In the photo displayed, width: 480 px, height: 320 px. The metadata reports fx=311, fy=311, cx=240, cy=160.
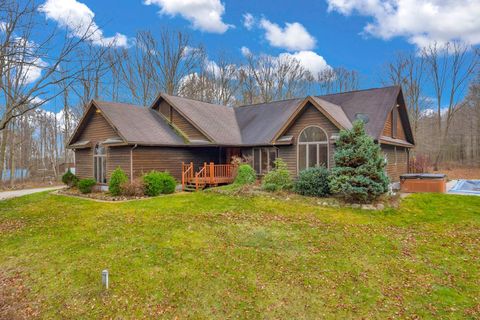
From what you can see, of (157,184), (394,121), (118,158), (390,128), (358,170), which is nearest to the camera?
Answer: (358,170)

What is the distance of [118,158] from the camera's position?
16766 mm

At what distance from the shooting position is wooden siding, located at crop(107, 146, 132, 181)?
1628cm

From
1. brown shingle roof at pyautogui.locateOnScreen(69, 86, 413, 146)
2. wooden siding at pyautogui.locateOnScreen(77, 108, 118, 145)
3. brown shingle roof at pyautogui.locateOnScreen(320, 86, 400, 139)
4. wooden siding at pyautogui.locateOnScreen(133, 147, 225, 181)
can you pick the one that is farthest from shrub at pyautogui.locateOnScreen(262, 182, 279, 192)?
wooden siding at pyautogui.locateOnScreen(77, 108, 118, 145)

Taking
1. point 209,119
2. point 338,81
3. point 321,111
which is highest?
point 338,81

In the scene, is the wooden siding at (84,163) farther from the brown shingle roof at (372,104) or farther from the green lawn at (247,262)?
the brown shingle roof at (372,104)

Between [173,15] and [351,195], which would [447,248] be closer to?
[351,195]

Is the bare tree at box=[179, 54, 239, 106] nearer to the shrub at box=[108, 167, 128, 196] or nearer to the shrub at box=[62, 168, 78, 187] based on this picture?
the shrub at box=[62, 168, 78, 187]

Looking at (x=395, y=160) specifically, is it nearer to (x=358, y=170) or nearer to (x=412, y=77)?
(x=358, y=170)

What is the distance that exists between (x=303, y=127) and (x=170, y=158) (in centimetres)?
761

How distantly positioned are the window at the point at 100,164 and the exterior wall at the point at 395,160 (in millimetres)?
15318

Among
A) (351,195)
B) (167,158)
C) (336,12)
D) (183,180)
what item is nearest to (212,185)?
(183,180)

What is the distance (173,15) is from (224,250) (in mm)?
28604

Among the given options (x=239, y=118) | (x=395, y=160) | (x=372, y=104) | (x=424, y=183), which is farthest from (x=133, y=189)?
(x=395, y=160)

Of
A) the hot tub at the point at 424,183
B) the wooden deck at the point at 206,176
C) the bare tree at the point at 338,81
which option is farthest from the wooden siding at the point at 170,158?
the bare tree at the point at 338,81
